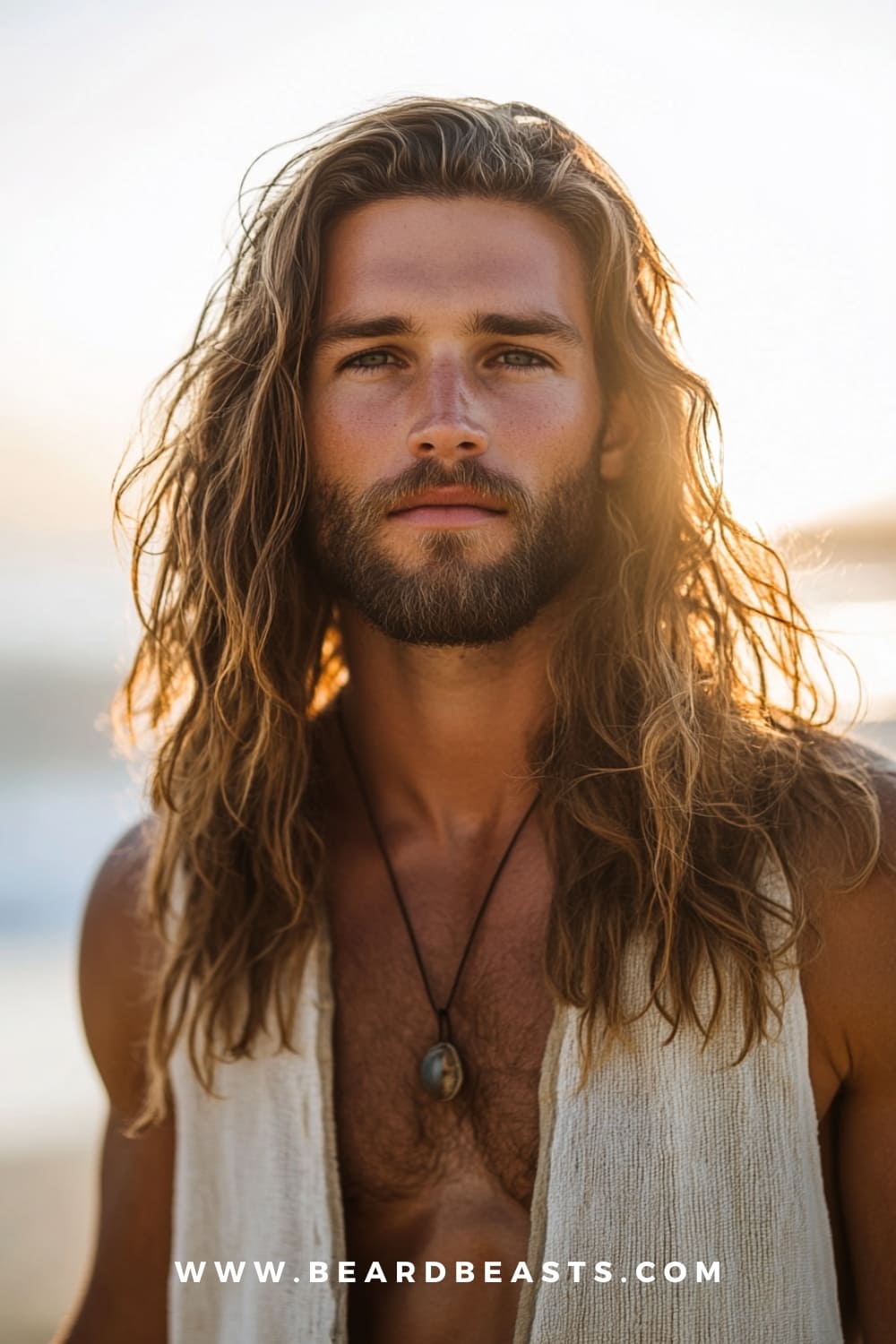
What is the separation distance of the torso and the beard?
406mm

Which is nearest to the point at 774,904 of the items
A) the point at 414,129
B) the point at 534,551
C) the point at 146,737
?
the point at 534,551

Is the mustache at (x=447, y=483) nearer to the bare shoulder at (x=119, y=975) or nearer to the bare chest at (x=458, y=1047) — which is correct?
the bare chest at (x=458, y=1047)

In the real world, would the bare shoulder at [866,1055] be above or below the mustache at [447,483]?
below

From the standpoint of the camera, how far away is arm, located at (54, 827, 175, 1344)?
235 centimetres

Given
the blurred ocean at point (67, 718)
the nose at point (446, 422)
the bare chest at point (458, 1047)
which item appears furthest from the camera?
the blurred ocean at point (67, 718)

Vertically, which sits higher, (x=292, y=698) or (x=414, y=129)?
(x=414, y=129)

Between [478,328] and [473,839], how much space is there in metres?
0.94

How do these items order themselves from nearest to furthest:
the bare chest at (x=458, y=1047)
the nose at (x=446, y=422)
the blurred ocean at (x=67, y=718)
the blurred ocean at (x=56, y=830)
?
the bare chest at (x=458, y=1047), the nose at (x=446, y=422), the blurred ocean at (x=56, y=830), the blurred ocean at (x=67, y=718)

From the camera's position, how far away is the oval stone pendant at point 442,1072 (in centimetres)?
Result: 217

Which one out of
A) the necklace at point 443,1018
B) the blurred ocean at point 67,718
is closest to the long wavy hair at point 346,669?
the necklace at point 443,1018

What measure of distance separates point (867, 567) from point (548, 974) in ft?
27.6

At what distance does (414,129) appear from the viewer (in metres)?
2.55

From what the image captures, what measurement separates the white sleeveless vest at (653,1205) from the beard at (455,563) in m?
0.66

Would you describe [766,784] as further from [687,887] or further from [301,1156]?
[301,1156]
